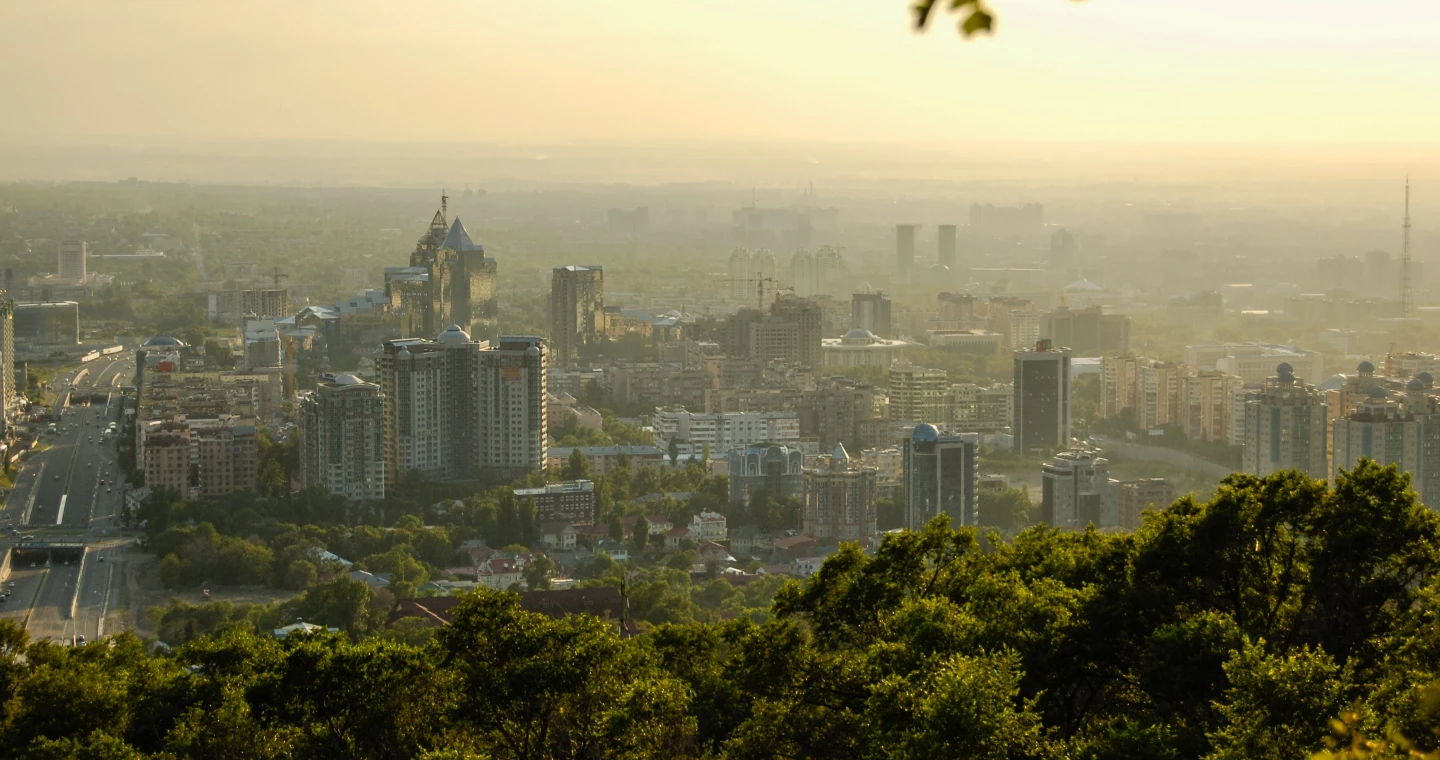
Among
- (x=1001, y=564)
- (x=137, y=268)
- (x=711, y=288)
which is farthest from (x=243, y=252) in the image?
(x=1001, y=564)

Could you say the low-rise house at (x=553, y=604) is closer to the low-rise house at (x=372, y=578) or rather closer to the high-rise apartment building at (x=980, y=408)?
the low-rise house at (x=372, y=578)

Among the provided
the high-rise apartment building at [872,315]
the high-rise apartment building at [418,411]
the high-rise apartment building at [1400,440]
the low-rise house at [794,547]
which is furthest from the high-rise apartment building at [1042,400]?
the high-rise apartment building at [872,315]

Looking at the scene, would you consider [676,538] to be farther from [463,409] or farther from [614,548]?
[463,409]

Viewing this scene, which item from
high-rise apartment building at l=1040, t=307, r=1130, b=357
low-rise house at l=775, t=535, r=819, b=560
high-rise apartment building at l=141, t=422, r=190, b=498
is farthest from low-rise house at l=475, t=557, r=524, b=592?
high-rise apartment building at l=1040, t=307, r=1130, b=357

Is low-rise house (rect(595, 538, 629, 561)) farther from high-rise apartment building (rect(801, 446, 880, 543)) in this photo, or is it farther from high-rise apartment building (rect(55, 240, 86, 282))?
high-rise apartment building (rect(55, 240, 86, 282))

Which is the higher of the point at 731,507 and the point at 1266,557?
the point at 1266,557

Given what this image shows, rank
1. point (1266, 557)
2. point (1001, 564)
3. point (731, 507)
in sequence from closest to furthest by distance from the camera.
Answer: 1. point (1266, 557)
2. point (1001, 564)
3. point (731, 507)

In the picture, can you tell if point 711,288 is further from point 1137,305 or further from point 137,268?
point 137,268
